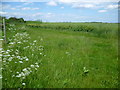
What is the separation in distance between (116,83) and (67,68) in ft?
5.43

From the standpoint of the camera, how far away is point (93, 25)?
12.1 m

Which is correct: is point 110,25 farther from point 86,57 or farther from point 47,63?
point 47,63

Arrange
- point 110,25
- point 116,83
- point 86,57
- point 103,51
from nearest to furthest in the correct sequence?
point 116,83, point 86,57, point 103,51, point 110,25

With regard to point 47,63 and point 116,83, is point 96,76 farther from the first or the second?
point 47,63

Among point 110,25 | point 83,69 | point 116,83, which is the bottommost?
point 116,83

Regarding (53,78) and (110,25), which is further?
(110,25)

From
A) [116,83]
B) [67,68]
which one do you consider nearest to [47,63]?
[67,68]

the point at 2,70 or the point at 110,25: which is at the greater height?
the point at 110,25

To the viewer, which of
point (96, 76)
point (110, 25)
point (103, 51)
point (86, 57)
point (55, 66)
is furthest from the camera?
point (110, 25)

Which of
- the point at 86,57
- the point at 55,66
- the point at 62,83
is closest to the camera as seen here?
the point at 62,83

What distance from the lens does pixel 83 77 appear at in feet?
14.3

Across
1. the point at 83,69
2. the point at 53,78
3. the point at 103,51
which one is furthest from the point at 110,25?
the point at 53,78

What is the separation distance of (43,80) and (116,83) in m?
2.25

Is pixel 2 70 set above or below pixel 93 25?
below
